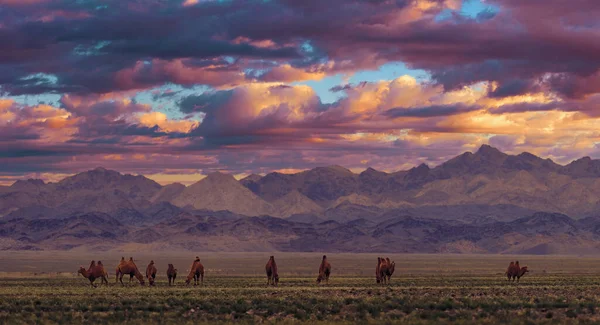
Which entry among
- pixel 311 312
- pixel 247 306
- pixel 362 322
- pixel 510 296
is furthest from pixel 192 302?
pixel 510 296

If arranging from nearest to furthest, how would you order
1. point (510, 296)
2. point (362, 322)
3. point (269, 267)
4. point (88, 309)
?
point (362, 322), point (88, 309), point (510, 296), point (269, 267)

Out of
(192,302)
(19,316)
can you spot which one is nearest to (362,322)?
(192,302)

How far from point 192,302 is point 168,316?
511 cm

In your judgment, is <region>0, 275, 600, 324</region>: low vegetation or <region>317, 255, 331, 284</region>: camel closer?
<region>0, 275, 600, 324</region>: low vegetation

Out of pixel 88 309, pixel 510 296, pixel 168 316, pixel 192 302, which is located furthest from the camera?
pixel 510 296

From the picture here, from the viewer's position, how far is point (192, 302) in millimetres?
40281

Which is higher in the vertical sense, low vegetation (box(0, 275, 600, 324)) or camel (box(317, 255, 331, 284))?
camel (box(317, 255, 331, 284))

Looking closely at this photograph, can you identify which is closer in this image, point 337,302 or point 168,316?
point 168,316

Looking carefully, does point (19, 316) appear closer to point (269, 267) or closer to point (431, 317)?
point (431, 317)

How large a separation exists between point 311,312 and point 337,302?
362 centimetres

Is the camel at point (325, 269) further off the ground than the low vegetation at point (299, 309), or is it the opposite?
the camel at point (325, 269)

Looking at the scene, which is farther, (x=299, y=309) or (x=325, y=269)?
(x=325, y=269)

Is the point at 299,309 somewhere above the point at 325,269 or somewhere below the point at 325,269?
below

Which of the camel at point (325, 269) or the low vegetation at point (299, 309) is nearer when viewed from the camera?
the low vegetation at point (299, 309)
